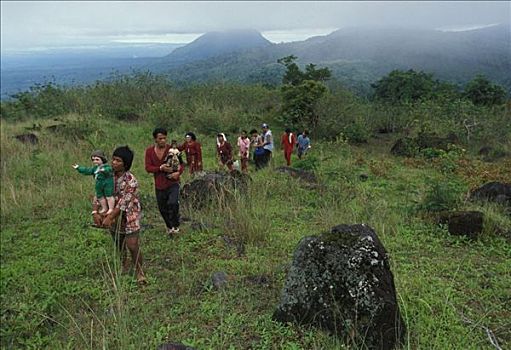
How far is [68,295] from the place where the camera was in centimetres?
444

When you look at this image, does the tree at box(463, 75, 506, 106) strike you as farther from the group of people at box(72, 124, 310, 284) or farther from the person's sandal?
the person's sandal

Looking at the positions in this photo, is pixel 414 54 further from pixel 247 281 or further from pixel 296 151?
pixel 247 281

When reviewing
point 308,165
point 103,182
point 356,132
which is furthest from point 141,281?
point 356,132

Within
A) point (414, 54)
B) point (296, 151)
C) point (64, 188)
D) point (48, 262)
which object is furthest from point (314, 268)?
point (414, 54)

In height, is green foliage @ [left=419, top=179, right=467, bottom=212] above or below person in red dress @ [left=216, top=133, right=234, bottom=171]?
below

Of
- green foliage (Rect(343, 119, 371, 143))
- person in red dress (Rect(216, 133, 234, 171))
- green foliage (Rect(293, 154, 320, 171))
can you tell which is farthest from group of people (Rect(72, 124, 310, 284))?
green foliage (Rect(343, 119, 371, 143))

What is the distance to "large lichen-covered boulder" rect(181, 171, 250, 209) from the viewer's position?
6961mm

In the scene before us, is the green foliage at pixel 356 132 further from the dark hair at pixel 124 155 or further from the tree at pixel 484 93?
the dark hair at pixel 124 155

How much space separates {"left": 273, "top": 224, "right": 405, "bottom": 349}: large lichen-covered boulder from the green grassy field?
0.14 meters

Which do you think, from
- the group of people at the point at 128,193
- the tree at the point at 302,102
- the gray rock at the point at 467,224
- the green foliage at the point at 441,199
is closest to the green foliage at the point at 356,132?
the tree at the point at 302,102

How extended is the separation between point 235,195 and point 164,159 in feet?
4.30

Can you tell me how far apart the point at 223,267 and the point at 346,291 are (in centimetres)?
193

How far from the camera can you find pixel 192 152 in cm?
872

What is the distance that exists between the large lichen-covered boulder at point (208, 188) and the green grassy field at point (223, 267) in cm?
→ 23
